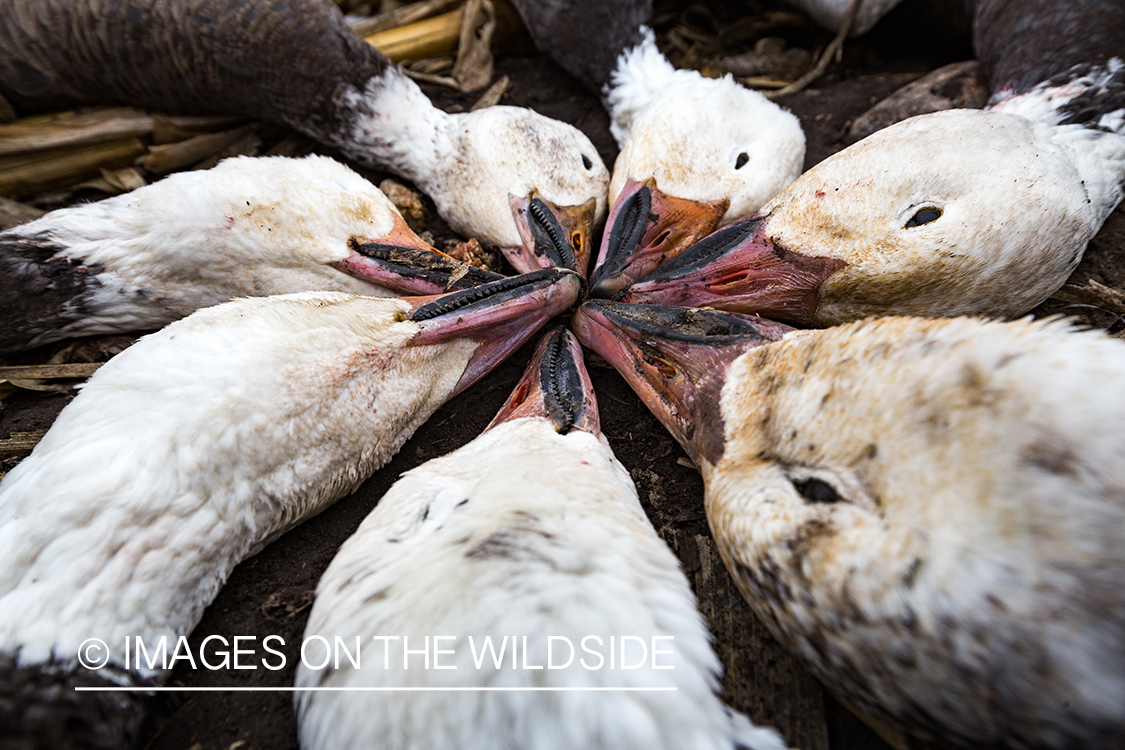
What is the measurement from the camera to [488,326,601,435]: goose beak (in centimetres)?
197

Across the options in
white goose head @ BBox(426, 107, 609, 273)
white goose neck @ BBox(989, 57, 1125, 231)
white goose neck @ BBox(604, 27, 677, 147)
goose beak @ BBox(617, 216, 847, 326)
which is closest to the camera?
goose beak @ BBox(617, 216, 847, 326)

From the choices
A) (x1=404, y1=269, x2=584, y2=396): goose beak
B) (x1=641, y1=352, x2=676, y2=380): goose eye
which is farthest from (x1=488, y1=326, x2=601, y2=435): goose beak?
(x1=641, y1=352, x2=676, y2=380): goose eye

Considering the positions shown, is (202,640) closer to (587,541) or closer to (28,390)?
(587,541)

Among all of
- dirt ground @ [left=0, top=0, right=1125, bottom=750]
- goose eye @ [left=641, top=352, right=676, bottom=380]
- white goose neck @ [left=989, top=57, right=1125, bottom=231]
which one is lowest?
dirt ground @ [left=0, top=0, right=1125, bottom=750]

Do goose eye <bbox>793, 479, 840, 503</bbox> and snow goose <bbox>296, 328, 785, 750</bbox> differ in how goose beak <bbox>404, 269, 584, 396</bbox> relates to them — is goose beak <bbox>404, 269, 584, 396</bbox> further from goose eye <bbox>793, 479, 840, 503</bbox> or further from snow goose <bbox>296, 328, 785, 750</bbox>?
goose eye <bbox>793, 479, 840, 503</bbox>

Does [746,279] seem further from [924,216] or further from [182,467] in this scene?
[182,467]

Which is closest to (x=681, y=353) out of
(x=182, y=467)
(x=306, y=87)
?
(x=182, y=467)

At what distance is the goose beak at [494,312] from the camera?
2.07m

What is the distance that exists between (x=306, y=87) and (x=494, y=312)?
1.48 meters

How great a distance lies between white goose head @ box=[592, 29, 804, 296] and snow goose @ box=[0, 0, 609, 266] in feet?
0.78

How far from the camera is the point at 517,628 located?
1.26 meters

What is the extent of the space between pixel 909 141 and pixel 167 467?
2.23 metres

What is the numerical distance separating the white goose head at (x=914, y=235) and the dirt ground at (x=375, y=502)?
427 mm

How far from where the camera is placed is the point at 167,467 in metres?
1.62
